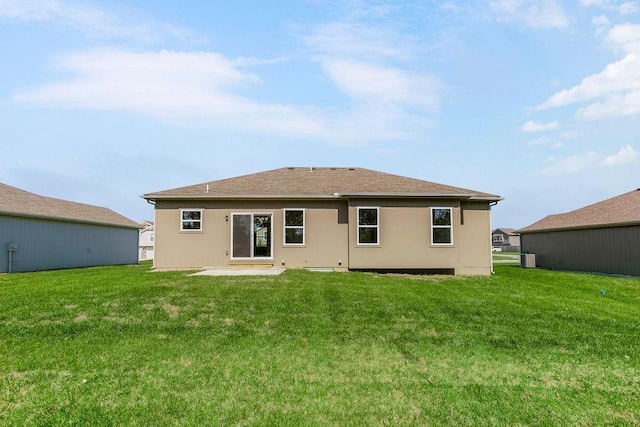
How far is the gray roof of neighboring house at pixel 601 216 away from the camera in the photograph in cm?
1720

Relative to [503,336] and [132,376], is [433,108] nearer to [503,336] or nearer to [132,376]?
[503,336]

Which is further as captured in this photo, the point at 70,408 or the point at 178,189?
the point at 178,189

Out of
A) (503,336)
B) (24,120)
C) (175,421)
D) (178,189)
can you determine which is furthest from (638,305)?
(24,120)

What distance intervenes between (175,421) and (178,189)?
41.1ft

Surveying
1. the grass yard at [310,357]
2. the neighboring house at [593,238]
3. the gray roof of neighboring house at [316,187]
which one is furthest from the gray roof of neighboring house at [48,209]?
the neighboring house at [593,238]

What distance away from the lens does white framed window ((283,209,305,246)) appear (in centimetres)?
1496

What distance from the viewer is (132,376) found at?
5.04 meters

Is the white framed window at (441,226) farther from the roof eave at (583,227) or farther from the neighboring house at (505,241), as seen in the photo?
the neighboring house at (505,241)

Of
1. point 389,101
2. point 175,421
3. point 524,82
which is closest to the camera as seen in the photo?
point 175,421

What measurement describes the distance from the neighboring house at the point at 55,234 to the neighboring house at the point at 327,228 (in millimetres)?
8130

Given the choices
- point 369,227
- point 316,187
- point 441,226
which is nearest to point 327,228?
point 369,227

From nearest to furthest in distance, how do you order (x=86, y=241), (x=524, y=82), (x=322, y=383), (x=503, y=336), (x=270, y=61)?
(x=322, y=383)
(x=503, y=336)
(x=270, y=61)
(x=524, y=82)
(x=86, y=241)

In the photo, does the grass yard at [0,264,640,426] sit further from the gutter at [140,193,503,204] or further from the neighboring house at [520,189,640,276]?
the neighboring house at [520,189,640,276]

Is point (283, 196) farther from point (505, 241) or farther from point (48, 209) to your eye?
point (505, 241)
